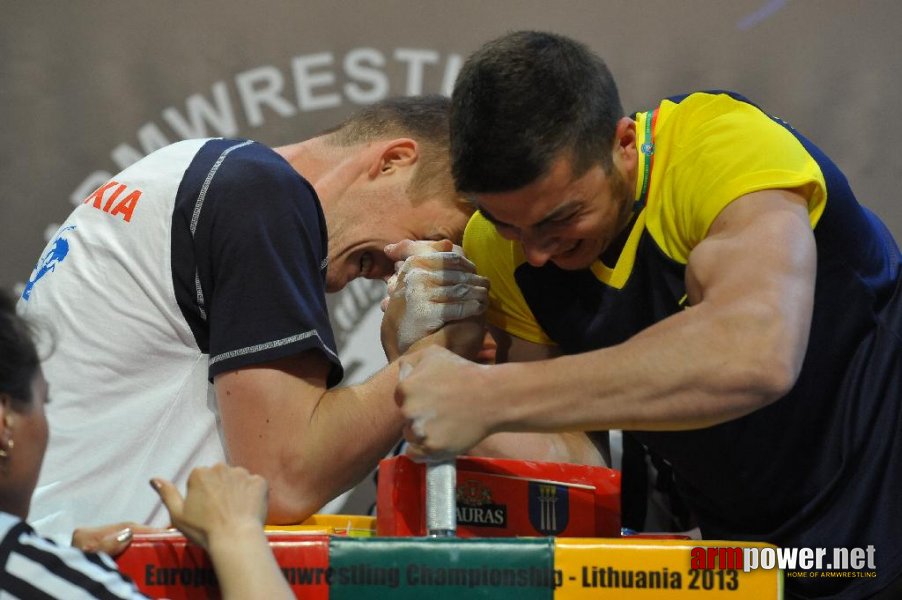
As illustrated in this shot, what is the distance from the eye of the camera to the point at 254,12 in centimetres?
240

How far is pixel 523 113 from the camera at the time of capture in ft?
4.32

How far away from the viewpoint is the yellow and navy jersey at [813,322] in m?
1.38

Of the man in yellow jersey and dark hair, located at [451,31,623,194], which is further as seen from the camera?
dark hair, located at [451,31,623,194]

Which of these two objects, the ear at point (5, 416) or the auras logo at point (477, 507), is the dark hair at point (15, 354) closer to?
the ear at point (5, 416)

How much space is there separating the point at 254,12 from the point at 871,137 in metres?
1.31

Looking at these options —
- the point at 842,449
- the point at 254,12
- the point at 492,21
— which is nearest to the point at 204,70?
the point at 254,12

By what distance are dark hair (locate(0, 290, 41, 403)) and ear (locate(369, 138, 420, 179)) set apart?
31.5 inches

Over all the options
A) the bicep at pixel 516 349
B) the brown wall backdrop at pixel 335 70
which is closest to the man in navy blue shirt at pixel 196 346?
the bicep at pixel 516 349

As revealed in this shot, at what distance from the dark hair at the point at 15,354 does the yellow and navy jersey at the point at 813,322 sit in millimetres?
738

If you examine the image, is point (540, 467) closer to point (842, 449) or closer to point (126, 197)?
point (842, 449)

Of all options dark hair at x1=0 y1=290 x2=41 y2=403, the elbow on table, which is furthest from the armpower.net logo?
dark hair at x1=0 y1=290 x2=41 y2=403

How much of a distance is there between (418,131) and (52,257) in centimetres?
61

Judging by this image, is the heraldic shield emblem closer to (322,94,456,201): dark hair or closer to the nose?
the nose

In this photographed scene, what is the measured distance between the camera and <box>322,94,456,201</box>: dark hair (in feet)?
5.95
